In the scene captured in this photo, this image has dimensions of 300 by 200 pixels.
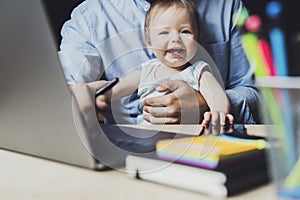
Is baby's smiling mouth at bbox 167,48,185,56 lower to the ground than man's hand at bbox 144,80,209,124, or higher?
higher

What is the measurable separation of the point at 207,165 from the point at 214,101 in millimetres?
557

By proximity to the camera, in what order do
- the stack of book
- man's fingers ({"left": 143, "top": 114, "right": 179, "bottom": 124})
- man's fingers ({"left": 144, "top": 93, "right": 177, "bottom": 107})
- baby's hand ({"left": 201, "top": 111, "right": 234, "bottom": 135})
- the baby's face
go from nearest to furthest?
the stack of book
baby's hand ({"left": 201, "top": 111, "right": 234, "bottom": 135})
man's fingers ({"left": 143, "top": 114, "right": 179, "bottom": 124})
man's fingers ({"left": 144, "top": 93, "right": 177, "bottom": 107})
the baby's face

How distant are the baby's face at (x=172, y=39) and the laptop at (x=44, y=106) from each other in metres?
0.49

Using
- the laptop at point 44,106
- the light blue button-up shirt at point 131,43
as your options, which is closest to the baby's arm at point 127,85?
the light blue button-up shirt at point 131,43

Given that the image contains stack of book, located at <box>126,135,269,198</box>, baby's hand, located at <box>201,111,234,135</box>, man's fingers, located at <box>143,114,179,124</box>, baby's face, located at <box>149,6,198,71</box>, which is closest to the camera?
stack of book, located at <box>126,135,269,198</box>

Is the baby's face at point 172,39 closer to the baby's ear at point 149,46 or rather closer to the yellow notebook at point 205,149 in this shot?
the baby's ear at point 149,46

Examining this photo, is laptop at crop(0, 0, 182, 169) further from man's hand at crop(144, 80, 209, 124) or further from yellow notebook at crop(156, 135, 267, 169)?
man's hand at crop(144, 80, 209, 124)

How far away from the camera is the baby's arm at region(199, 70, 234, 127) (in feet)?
2.48

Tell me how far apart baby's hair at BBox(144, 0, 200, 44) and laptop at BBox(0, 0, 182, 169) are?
1.99 feet

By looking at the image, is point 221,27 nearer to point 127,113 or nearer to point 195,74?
point 195,74

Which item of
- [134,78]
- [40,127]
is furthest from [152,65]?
[40,127]

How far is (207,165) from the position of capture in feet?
1.37

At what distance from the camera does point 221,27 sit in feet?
4.28

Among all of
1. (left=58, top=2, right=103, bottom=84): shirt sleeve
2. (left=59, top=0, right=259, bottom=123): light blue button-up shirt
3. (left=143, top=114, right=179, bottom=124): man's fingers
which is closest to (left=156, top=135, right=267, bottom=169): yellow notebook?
(left=143, top=114, right=179, bottom=124): man's fingers
